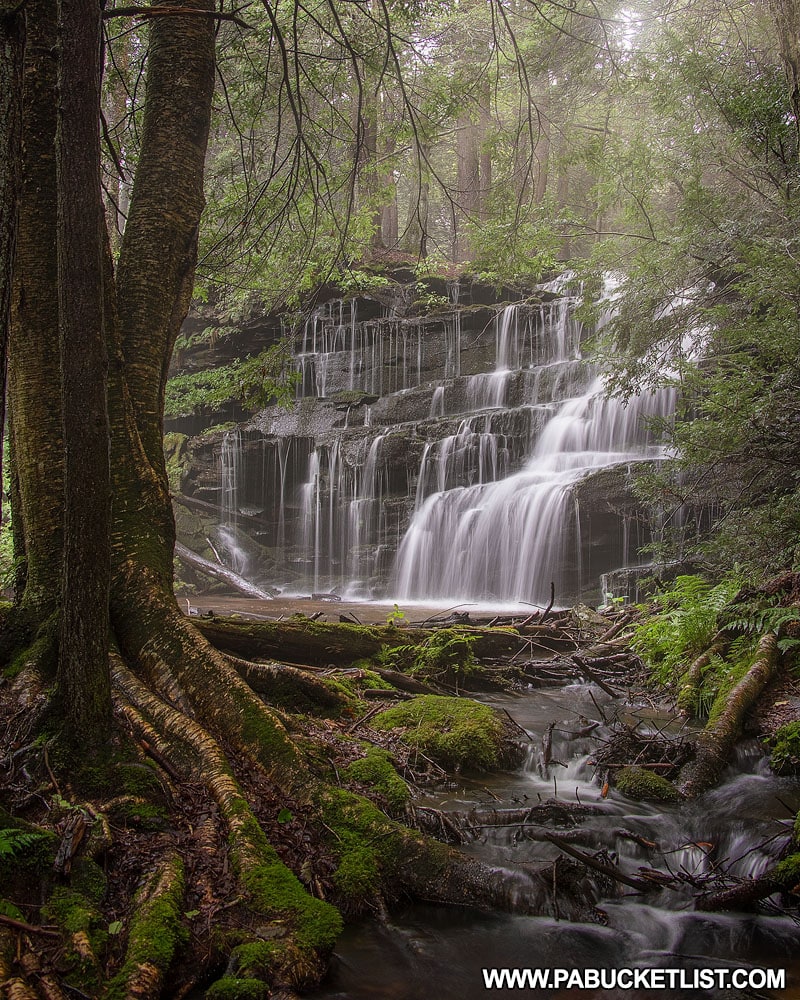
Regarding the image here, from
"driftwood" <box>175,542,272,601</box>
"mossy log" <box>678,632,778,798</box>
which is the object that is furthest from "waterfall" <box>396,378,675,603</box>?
"mossy log" <box>678,632,778,798</box>

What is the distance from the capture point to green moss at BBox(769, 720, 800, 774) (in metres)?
4.99

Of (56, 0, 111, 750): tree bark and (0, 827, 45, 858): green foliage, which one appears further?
(56, 0, 111, 750): tree bark

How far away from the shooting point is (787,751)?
502cm

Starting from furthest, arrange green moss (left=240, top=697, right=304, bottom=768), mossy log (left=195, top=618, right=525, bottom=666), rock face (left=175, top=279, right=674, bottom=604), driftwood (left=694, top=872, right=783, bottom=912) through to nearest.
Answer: rock face (left=175, top=279, right=674, bottom=604), mossy log (left=195, top=618, right=525, bottom=666), green moss (left=240, top=697, right=304, bottom=768), driftwood (left=694, top=872, right=783, bottom=912)

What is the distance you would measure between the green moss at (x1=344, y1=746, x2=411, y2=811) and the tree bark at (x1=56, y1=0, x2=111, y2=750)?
6.29ft

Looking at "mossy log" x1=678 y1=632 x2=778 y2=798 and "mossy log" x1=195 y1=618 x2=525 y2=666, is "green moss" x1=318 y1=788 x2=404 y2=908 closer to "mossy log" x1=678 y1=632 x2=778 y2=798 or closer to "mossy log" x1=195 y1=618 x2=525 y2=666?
"mossy log" x1=678 y1=632 x2=778 y2=798

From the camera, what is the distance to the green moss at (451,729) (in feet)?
17.1

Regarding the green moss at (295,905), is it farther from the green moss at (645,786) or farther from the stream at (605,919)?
the green moss at (645,786)

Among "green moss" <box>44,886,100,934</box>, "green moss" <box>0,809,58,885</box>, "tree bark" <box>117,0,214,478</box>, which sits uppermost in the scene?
"tree bark" <box>117,0,214,478</box>

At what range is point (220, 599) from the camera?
16281 millimetres

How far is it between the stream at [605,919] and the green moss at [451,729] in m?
0.21

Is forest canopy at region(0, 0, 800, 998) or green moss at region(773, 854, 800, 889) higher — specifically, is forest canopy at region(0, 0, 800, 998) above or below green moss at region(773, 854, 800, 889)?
above

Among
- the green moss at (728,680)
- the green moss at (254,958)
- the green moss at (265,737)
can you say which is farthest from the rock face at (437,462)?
the green moss at (254,958)

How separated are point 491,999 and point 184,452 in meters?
22.8
